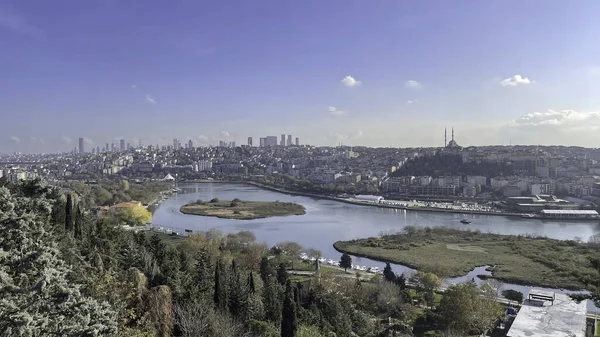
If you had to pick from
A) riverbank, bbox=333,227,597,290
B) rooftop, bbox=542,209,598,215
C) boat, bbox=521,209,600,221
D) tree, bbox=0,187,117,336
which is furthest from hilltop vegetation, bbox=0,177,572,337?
rooftop, bbox=542,209,598,215

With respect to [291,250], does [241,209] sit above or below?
below

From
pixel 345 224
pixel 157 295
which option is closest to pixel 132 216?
pixel 345 224

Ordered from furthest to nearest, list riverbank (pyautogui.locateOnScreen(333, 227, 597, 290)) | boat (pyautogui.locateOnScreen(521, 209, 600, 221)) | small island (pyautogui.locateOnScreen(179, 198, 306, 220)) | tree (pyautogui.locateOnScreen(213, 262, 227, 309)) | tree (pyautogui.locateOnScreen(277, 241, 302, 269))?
small island (pyautogui.locateOnScreen(179, 198, 306, 220)), boat (pyautogui.locateOnScreen(521, 209, 600, 221)), tree (pyautogui.locateOnScreen(277, 241, 302, 269)), riverbank (pyautogui.locateOnScreen(333, 227, 597, 290)), tree (pyautogui.locateOnScreen(213, 262, 227, 309))

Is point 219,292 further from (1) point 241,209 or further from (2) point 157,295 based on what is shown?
(1) point 241,209

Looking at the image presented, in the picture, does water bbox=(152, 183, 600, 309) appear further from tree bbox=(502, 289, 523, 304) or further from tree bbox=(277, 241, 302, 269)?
tree bbox=(502, 289, 523, 304)

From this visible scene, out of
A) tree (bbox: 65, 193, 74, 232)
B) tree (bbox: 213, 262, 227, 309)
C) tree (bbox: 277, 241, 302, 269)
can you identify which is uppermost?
tree (bbox: 65, 193, 74, 232)

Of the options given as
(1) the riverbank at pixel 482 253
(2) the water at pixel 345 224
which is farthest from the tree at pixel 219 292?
(2) the water at pixel 345 224

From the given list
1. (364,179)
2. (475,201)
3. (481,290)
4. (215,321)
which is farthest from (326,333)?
(364,179)
